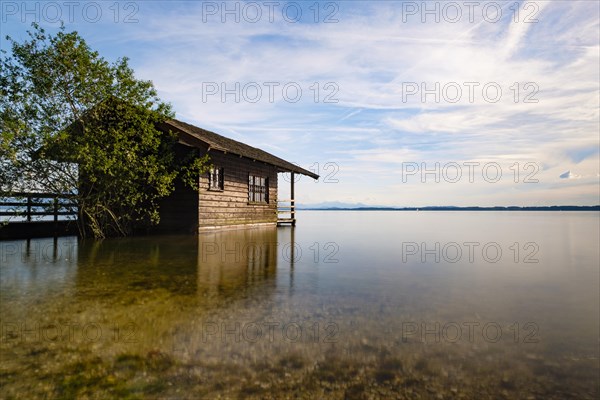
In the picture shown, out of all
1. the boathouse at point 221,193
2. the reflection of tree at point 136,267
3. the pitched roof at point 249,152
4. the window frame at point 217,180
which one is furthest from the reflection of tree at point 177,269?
the pitched roof at point 249,152

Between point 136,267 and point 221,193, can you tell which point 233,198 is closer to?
point 221,193

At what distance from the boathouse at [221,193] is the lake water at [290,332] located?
7088 millimetres

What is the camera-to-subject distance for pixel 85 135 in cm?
1216

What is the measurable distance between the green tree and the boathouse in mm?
659

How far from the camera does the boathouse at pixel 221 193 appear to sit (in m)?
14.8

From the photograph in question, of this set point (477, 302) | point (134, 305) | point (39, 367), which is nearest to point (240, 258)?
point (134, 305)

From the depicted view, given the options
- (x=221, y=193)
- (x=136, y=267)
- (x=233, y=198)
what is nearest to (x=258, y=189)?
(x=233, y=198)

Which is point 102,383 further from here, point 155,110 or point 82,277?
point 155,110

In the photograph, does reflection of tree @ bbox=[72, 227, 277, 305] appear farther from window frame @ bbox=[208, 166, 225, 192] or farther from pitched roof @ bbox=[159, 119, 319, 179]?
pitched roof @ bbox=[159, 119, 319, 179]

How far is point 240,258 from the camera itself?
894cm

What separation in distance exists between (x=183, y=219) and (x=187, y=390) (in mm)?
13003

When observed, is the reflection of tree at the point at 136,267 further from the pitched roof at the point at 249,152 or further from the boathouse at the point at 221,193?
the pitched roof at the point at 249,152

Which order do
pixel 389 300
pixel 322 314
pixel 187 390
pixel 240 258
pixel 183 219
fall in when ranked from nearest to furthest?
1. pixel 187 390
2. pixel 322 314
3. pixel 389 300
4. pixel 240 258
5. pixel 183 219

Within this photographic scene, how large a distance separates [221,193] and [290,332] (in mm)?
13247
